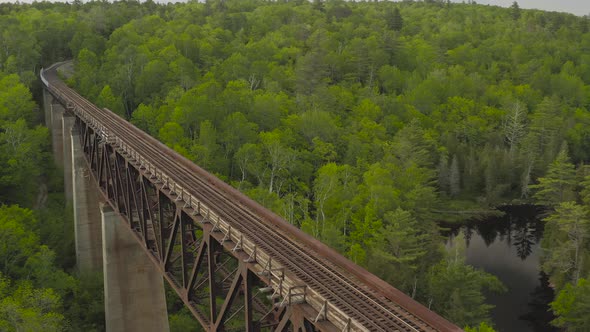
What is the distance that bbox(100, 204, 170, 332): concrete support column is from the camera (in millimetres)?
34719

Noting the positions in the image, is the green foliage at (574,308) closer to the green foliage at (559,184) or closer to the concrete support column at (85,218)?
the green foliage at (559,184)

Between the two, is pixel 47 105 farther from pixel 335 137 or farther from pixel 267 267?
pixel 267 267

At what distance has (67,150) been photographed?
60.4 meters

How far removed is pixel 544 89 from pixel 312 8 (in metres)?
87.8

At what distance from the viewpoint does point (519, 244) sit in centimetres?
6322

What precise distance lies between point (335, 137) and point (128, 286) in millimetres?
43902

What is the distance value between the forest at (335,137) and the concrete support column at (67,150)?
3.14m

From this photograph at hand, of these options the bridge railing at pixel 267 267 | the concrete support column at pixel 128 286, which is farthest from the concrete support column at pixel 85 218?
the bridge railing at pixel 267 267

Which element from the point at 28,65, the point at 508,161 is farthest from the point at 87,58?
the point at 508,161

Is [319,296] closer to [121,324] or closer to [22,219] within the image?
[121,324]

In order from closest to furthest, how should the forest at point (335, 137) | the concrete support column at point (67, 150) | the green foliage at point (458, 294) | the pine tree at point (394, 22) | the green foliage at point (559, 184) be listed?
the green foliage at point (458, 294)
the forest at point (335, 137)
the concrete support column at point (67, 150)
the green foliage at point (559, 184)
the pine tree at point (394, 22)

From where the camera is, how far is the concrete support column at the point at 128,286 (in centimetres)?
3472

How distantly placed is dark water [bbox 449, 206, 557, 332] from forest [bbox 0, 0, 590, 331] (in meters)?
1.98

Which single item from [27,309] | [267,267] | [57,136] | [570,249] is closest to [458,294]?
[570,249]
